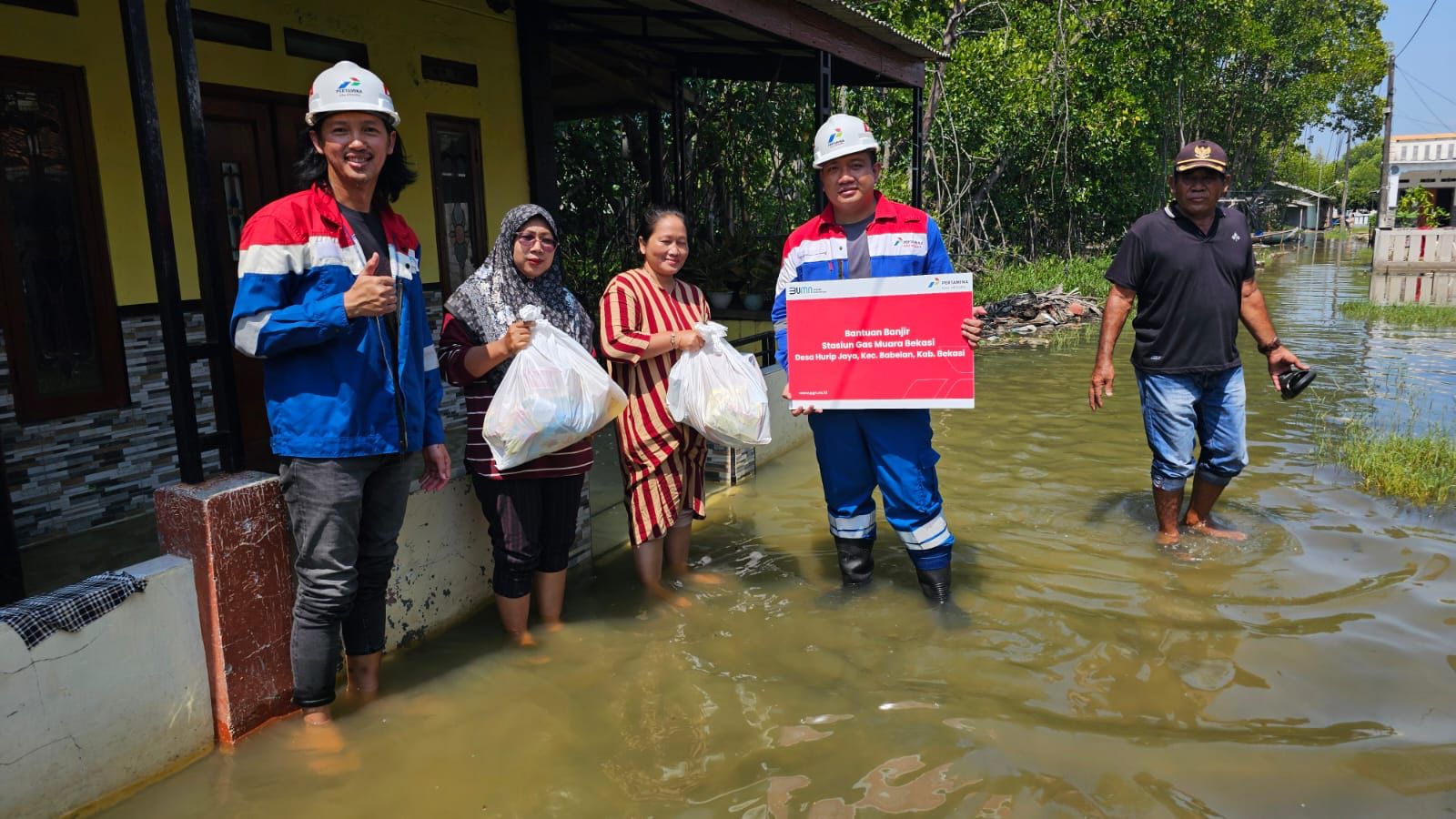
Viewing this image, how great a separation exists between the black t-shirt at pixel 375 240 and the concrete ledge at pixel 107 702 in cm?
95

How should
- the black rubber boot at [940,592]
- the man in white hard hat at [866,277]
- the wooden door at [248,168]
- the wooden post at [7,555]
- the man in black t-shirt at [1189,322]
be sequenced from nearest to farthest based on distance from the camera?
the wooden post at [7,555], the man in white hard hat at [866,277], the black rubber boot at [940,592], the man in black t-shirt at [1189,322], the wooden door at [248,168]

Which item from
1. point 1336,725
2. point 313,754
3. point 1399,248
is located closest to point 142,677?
point 313,754

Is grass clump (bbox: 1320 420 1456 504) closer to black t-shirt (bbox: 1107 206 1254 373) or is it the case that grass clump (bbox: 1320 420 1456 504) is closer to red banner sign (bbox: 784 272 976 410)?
black t-shirt (bbox: 1107 206 1254 373)

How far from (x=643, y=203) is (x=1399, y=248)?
66.6ft

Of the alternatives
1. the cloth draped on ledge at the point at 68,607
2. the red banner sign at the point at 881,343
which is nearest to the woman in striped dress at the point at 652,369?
the red banner sign at the point at 881,343

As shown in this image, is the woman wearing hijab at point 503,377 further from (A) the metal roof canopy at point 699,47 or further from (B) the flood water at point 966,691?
(A) the metal roof canopy at point 699,47

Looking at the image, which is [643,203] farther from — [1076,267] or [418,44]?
[1076,267]

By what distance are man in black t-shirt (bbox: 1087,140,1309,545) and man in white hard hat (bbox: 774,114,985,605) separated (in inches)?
47.2

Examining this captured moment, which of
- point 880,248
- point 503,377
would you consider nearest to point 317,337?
point 503,377

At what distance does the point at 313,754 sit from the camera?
2918 mm

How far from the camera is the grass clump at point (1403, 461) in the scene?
17.2 feet

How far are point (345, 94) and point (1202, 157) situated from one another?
3659 millimetres

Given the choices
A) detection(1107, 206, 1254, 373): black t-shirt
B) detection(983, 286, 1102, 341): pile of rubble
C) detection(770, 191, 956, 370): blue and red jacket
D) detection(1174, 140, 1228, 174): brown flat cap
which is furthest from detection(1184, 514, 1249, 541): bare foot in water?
detection(983, 286, 1102, 341): pile of rubble

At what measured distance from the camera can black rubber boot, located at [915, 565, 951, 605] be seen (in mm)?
4047
